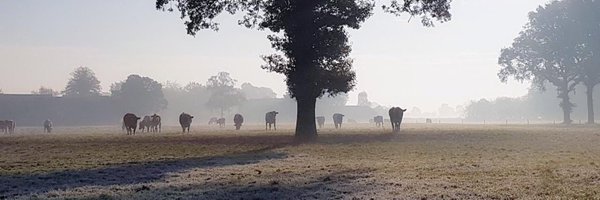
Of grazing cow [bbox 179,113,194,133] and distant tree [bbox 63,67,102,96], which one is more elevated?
distant tree [bbox 63,67,102,96]

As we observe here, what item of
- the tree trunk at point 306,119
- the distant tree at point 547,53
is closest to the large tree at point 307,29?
the tree trunk at point 306,119

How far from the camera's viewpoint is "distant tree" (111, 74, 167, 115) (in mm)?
125500

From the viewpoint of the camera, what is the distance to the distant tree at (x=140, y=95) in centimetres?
12550

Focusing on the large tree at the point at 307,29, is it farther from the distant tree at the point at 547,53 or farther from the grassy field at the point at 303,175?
the distant tree at the point at 547,53

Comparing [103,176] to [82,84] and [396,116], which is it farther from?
[82,84]

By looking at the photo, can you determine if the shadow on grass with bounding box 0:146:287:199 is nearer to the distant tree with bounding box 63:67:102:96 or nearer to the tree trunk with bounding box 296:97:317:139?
the tree trunk with bounding box 296:97:317:139

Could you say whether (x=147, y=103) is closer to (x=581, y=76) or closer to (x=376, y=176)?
(x=581, y=76)

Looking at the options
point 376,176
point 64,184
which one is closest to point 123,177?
point 64,184

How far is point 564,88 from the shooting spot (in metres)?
71.5

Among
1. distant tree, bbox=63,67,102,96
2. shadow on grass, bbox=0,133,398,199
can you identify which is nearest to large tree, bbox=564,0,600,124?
shadow on grass, bbox=0,133,398,199

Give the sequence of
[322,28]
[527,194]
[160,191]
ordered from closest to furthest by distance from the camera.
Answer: [527,194] < [160,191] < [322,28]

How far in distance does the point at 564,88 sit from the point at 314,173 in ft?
217

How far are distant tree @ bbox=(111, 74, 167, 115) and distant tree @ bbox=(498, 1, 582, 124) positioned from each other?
8162cm

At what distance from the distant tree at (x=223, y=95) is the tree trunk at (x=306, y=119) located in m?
116
